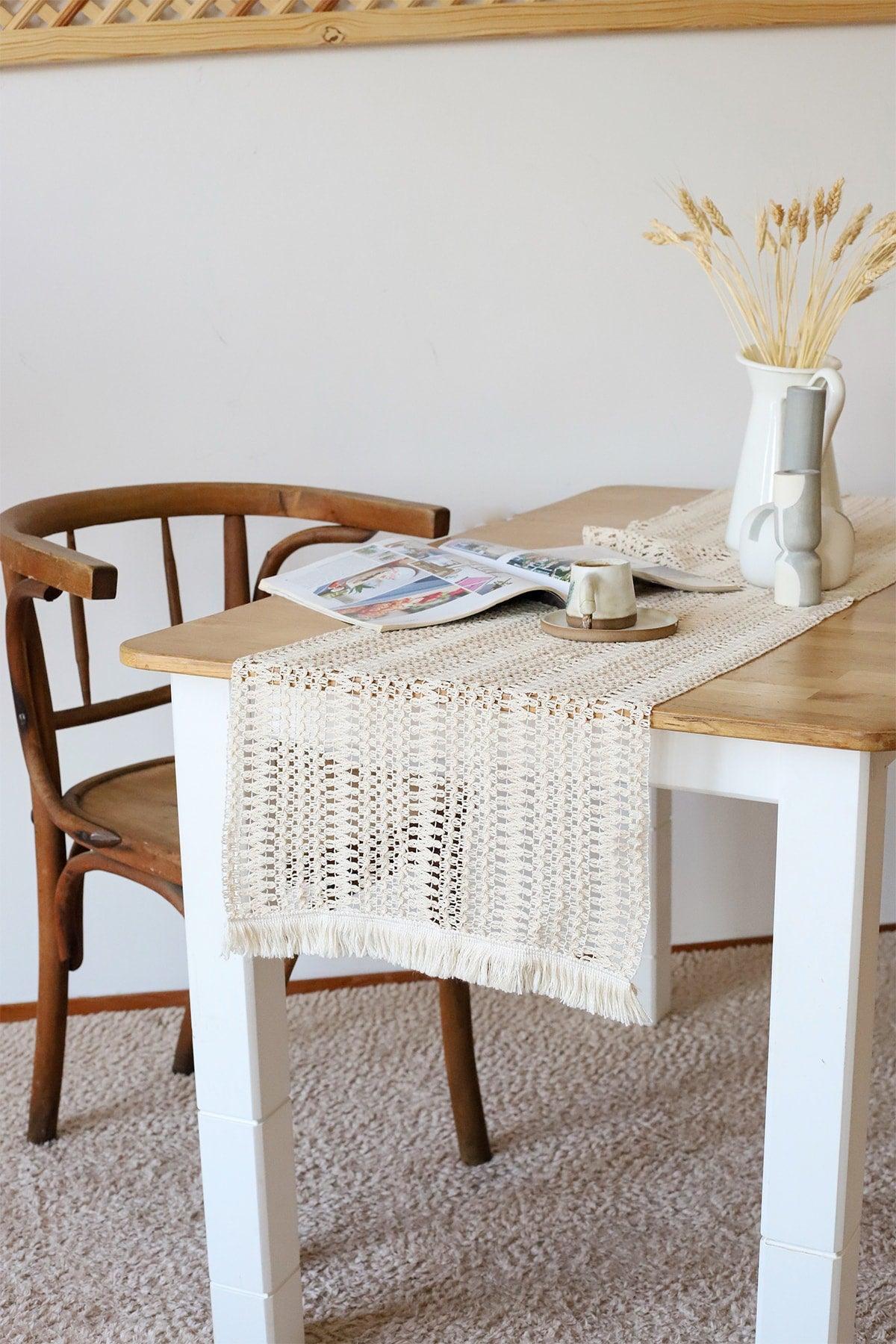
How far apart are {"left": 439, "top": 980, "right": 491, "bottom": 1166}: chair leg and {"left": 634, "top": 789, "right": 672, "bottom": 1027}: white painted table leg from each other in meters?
0.32

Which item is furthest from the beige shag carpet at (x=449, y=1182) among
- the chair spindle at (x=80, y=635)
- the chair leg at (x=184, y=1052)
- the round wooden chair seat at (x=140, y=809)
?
the chair spindle at (x=80, y=635)

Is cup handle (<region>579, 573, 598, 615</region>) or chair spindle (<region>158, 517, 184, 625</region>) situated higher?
cup handle (<region>579, 573, 598, 615</region>)

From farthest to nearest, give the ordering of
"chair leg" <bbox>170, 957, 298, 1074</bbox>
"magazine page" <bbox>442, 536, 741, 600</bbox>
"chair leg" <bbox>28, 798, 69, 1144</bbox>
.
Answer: "chair leg" <bbox>170, 957, 298, 1074</bbox>, "chair leg" <bbox>28, 798, 69, 1144</bbox>, "magazine page" <bbox>442, 536, 741, 600</bbox>

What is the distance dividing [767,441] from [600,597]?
0.34m

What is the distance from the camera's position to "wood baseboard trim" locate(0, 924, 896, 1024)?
6.68 feet

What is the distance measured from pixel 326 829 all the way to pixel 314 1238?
0.63m

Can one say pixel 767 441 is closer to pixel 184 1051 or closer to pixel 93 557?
pixel 93 557

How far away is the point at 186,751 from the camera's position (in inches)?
45.5

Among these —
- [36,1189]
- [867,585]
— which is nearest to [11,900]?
[36,1189]

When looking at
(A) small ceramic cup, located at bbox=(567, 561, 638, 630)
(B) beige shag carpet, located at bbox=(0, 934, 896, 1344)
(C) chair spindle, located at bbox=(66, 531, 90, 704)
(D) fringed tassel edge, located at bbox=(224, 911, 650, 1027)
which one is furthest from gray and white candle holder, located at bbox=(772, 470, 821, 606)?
(C) chair spindle, located at bbox=(66, 531, 90, 704)

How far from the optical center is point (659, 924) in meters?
1.88

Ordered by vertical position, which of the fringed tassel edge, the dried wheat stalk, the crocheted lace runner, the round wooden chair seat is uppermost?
the dried wheat stalk

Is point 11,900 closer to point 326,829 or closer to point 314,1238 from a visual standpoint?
point 314,1238

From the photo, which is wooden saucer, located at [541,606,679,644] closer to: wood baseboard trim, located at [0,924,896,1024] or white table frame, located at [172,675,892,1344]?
white table frame, located at [172,675,892,1344]
